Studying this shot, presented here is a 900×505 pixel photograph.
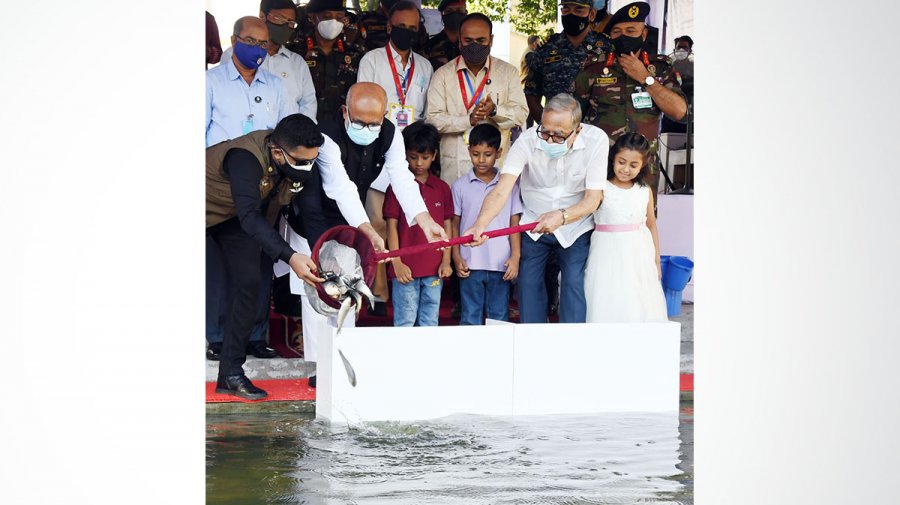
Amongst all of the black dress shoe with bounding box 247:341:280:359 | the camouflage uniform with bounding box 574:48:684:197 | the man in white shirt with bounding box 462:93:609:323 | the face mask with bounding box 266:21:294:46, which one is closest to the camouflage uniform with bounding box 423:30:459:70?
the camouflage uniform with bounding box 574:48:684:197

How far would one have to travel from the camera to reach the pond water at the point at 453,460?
499 centimetres

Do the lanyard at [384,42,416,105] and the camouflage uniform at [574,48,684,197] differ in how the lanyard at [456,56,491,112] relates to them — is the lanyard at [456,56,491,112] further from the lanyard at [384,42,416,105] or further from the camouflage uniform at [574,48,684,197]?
the camouflage uniform at [574,48,684,197]

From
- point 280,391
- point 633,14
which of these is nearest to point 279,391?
point 280,391

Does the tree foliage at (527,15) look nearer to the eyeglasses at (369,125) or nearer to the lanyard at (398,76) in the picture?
the lanyard at (398,76)

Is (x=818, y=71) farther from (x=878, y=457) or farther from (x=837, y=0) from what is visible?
(x=878, y=457)

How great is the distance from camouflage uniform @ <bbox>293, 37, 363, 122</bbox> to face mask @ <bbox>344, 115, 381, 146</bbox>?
1472mm

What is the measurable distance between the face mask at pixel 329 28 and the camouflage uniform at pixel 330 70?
0.10 meters

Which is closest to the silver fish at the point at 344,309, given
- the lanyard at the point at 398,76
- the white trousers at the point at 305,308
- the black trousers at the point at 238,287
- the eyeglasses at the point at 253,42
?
the black trousers at the point at 238,287

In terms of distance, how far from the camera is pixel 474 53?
7270mm

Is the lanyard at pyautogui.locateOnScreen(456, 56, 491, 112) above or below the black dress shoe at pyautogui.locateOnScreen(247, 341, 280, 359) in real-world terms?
above

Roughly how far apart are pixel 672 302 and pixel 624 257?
1.21 meters

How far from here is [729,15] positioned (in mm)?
3844

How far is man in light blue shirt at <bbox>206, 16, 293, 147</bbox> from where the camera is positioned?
21.6 feet
